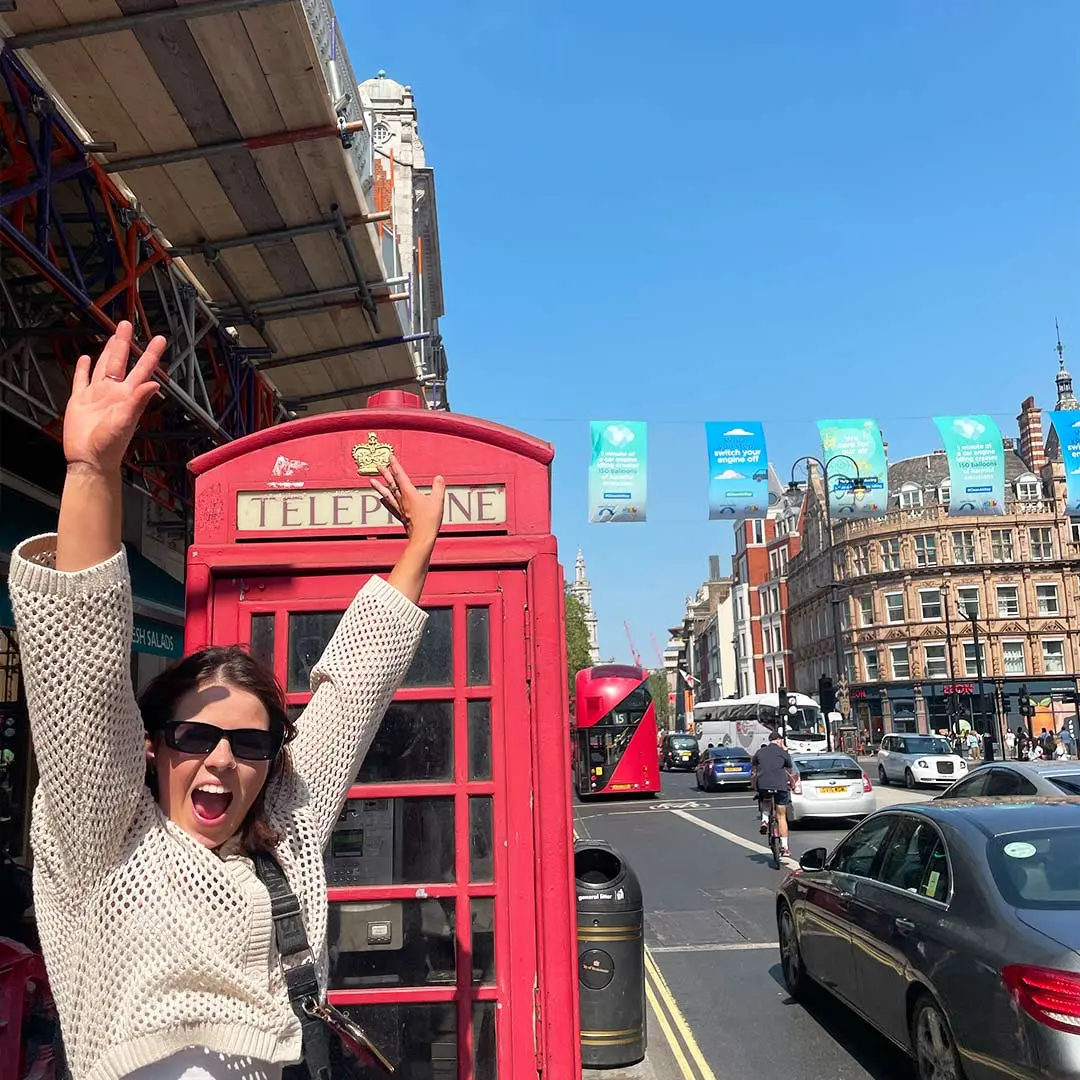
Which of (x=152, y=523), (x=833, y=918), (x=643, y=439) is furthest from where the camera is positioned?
(x=643, y=439)

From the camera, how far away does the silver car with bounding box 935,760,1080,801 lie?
10719 mm

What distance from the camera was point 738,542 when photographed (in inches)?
3701

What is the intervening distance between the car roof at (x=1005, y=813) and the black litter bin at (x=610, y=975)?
72.5 inches

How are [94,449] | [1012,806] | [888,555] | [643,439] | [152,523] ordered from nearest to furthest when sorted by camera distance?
[94,449]
[1012,806]
[152,523]
[643,439]
[888,555]

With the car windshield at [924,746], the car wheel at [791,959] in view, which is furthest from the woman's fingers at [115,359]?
the car windshield at [924,746]

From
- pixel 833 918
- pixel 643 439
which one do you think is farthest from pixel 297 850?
pixel 643 439

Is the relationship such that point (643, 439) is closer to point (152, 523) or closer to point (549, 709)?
point (152, 523)

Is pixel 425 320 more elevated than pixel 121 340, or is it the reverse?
pixel 425 320

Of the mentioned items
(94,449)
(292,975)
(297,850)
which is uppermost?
(94,449)

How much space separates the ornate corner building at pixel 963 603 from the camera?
177 feet

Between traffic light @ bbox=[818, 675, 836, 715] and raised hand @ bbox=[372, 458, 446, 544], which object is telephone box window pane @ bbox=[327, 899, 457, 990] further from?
traffic light @ bbox=[818, 675, 836, 715]

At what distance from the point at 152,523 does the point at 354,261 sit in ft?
16.7

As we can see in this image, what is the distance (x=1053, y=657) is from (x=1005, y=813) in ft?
182

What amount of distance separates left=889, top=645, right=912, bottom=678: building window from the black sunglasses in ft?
195
